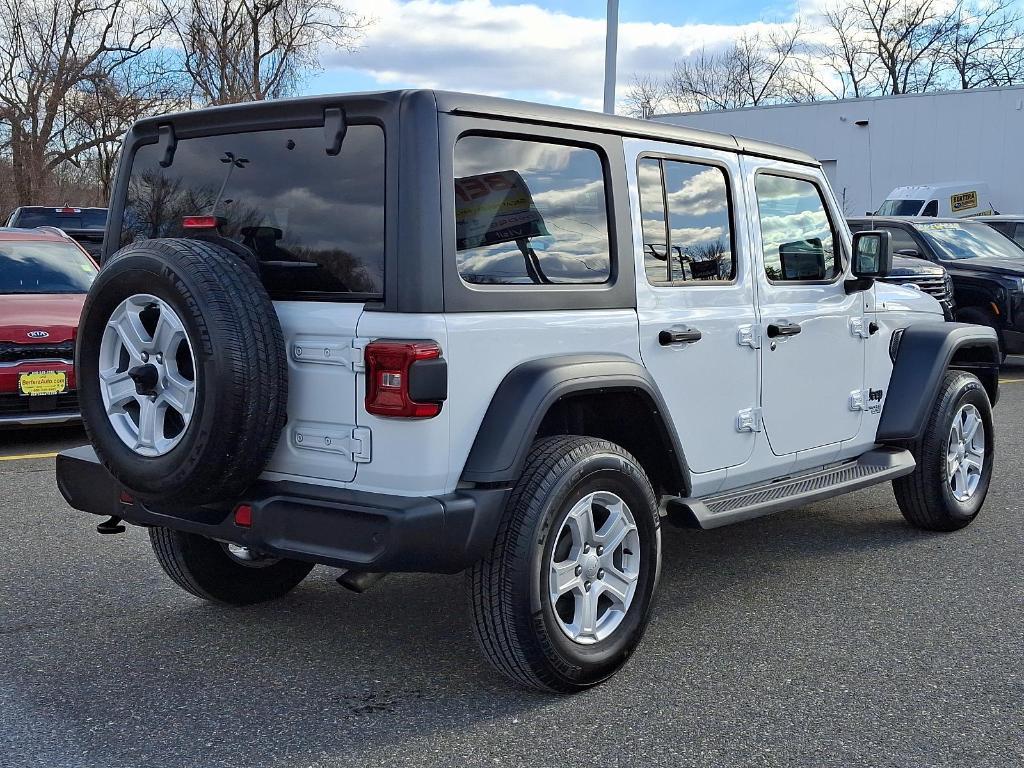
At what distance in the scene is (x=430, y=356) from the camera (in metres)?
3.42

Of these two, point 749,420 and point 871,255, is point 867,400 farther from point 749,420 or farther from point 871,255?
point 749,420

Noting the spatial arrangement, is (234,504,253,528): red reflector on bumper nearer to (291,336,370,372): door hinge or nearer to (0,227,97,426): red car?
(291,336,370,372): door hinge

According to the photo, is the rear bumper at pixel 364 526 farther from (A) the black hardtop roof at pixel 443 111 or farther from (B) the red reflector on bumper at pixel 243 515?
(A) the black hardtop roof at pixel 443 111

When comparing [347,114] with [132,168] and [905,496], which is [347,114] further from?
[905,496]

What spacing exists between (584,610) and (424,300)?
3.97ft

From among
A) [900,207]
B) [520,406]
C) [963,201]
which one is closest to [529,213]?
[520,406]

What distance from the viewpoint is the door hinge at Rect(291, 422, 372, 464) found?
11.6 ft

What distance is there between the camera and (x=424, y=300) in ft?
11.3

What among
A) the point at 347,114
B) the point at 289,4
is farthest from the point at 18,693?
the point at 289,4

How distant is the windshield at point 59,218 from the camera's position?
1869cm

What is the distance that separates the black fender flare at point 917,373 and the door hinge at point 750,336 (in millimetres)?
1309

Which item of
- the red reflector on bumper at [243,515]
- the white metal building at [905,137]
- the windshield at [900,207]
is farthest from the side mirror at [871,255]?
the white metal building at [905,137]

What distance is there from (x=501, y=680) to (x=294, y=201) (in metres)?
1.77

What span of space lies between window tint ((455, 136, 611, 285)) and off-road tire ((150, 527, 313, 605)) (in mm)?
1779
